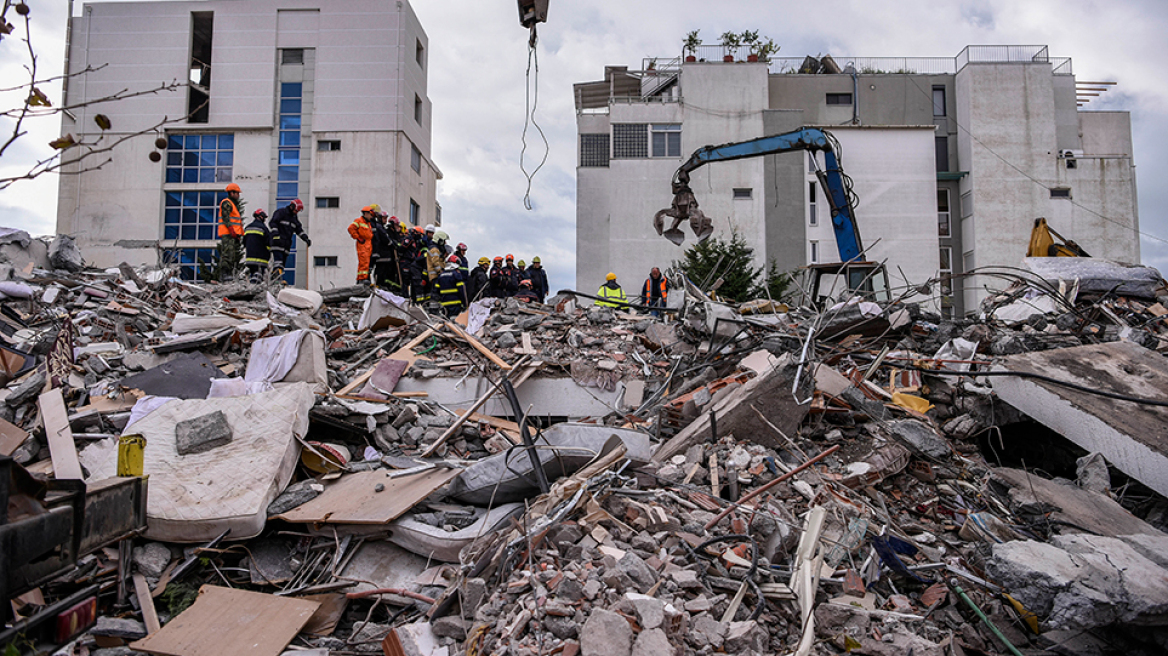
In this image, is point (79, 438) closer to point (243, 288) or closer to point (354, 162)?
point (243, 288)

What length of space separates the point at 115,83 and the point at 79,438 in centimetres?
2377

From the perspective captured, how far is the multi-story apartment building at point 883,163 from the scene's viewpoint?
21.7 meters

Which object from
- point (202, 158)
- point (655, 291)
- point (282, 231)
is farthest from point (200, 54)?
point (655, 291)

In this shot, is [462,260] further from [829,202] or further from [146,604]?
[146,604]

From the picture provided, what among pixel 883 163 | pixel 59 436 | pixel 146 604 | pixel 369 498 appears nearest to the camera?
pixel 146 604

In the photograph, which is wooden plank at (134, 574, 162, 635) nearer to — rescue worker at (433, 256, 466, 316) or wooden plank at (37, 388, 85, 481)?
wooden plank at (37, 388, 85, 481)

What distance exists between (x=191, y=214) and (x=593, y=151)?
1486 cm

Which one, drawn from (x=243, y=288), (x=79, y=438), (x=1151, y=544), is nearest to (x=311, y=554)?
(x=79, y=438)

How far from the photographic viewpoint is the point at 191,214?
77.7 feet

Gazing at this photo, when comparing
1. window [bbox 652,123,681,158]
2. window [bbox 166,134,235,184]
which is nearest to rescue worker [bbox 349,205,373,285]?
window [bbox 652,123,681,158]

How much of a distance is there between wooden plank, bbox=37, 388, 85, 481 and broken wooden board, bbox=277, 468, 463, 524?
68.5 inches

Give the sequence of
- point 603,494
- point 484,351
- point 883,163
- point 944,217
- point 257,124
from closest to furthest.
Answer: point 603,494 < point 484,351 < point 883,163 < point 257,124 < point 944,217

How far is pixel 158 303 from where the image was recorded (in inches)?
351

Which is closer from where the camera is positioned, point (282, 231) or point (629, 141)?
point (282, 231)
